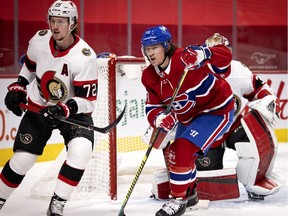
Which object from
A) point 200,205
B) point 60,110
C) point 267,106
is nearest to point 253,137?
point 267,106

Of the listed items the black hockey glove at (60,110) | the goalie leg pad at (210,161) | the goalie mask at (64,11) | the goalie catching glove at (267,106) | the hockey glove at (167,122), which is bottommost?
the goalie leg pad at (210,161)

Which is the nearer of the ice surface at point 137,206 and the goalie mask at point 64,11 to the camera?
the goalie mask at point 64,11

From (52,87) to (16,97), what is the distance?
0.58 feet

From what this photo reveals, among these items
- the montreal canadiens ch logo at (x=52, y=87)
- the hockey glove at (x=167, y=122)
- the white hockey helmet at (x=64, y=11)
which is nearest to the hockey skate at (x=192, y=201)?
the hockey glove at (x=167, y=122)

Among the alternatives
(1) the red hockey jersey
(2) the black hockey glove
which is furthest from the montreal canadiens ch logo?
(1) the red hockey jersey

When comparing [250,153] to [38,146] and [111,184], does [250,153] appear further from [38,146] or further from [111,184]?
[38,146]

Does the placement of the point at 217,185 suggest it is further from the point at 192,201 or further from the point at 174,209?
the point at 174,209

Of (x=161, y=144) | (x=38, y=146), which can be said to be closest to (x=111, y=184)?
(x=161, y=144)

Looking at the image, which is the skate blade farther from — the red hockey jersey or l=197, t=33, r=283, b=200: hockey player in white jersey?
the red hockey jersey

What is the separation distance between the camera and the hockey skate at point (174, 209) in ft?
13.3

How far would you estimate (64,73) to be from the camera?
13.5 feet

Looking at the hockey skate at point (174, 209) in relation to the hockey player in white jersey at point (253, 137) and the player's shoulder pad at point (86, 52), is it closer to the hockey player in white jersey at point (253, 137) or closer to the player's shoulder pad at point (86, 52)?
the hockey player in white jersey at point (253, 137)

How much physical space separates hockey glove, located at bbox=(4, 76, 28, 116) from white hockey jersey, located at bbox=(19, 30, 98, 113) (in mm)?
74

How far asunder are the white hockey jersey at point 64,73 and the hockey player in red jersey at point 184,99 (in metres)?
0.28
